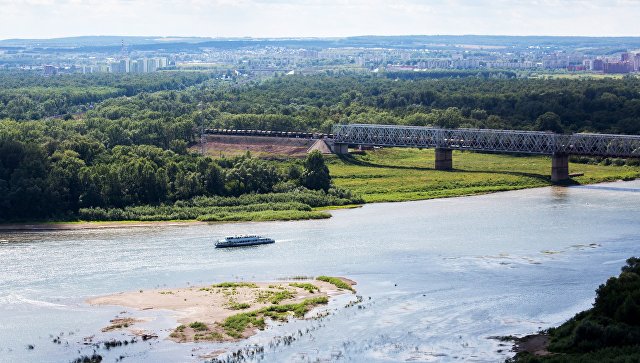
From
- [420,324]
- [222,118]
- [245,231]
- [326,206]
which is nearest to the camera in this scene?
[420,324]

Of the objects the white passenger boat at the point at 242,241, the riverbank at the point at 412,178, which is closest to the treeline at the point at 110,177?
the riverbank at the point at 412,178

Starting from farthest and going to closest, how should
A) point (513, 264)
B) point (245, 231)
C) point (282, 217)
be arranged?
point (282, 217)
point (245, 231)
point (513, 264)

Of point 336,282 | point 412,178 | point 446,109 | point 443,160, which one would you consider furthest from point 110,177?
point 446,109

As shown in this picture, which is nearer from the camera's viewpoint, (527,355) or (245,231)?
(527,355)

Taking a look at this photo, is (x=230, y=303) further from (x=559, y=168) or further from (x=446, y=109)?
(x=446, y=109)

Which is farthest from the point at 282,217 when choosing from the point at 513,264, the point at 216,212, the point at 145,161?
the point at 513,264

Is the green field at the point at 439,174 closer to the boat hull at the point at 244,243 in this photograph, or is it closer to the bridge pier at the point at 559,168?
the bridge pier at the point at 559,168

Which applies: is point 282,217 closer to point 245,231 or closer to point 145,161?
point 245,231
